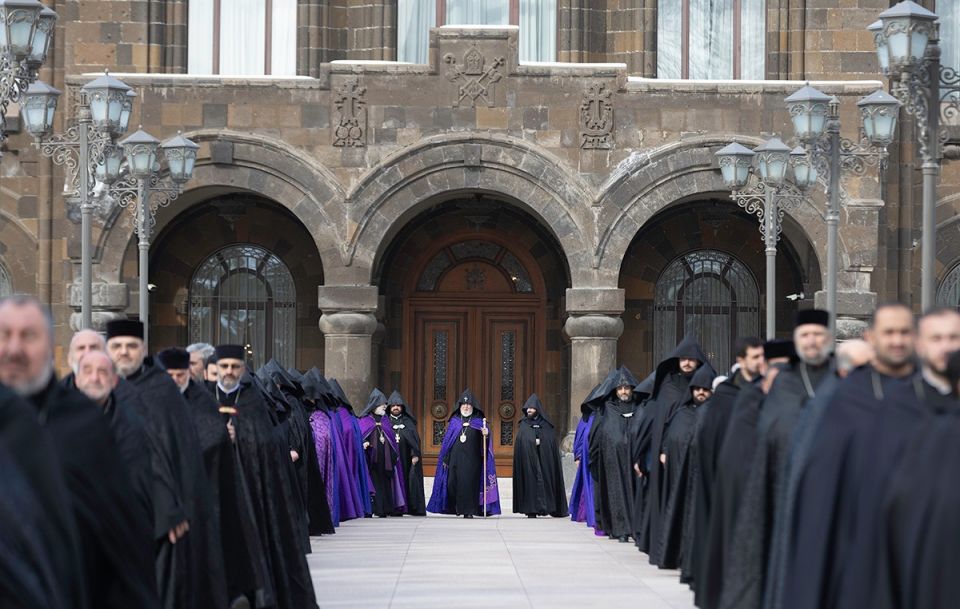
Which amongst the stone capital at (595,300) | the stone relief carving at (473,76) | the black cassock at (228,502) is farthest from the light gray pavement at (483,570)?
the stone relief carving at (473,76)

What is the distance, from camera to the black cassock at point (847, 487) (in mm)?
7781

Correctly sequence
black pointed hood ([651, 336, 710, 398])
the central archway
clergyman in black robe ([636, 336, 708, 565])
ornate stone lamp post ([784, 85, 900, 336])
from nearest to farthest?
black pointed hood ([651, 336, 710, 398]), clergyman in black robe ([636, 336, 708, 565]), ornate stone lamp post ([784, 85, 900, 336]), the central archway

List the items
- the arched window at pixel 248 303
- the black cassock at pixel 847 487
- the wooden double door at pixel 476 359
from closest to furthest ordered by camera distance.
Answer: the black cassock at pixel 847 487, the arched window at pixel 248 303, the wooden double door at pixel 476 359

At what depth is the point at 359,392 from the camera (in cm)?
2641

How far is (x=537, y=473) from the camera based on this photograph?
25016mm

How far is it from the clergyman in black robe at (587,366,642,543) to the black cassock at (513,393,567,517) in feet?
8.30

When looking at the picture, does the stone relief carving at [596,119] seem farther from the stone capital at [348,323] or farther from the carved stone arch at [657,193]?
the stone capital at [348,323]

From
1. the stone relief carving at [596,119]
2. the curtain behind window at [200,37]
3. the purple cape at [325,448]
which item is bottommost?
the purple cape at [325,448]

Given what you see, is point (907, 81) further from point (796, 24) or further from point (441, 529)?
point (796, 24)

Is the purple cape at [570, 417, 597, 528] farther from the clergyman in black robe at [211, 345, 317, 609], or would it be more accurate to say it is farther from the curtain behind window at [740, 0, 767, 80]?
the clergyman in black robe at [211, 345, 317, 609]

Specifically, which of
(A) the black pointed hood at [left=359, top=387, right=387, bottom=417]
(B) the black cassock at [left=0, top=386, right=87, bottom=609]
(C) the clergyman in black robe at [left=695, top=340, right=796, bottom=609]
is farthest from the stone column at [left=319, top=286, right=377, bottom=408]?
(B) the black cassock at [left=0, top=386, right=87, bottom=609]

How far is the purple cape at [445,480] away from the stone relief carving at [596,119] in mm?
4126

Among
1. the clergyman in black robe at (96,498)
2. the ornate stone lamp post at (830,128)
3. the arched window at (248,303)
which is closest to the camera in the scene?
the clergyman in black robe at (96,498)

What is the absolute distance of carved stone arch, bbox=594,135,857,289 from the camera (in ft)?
85.6
